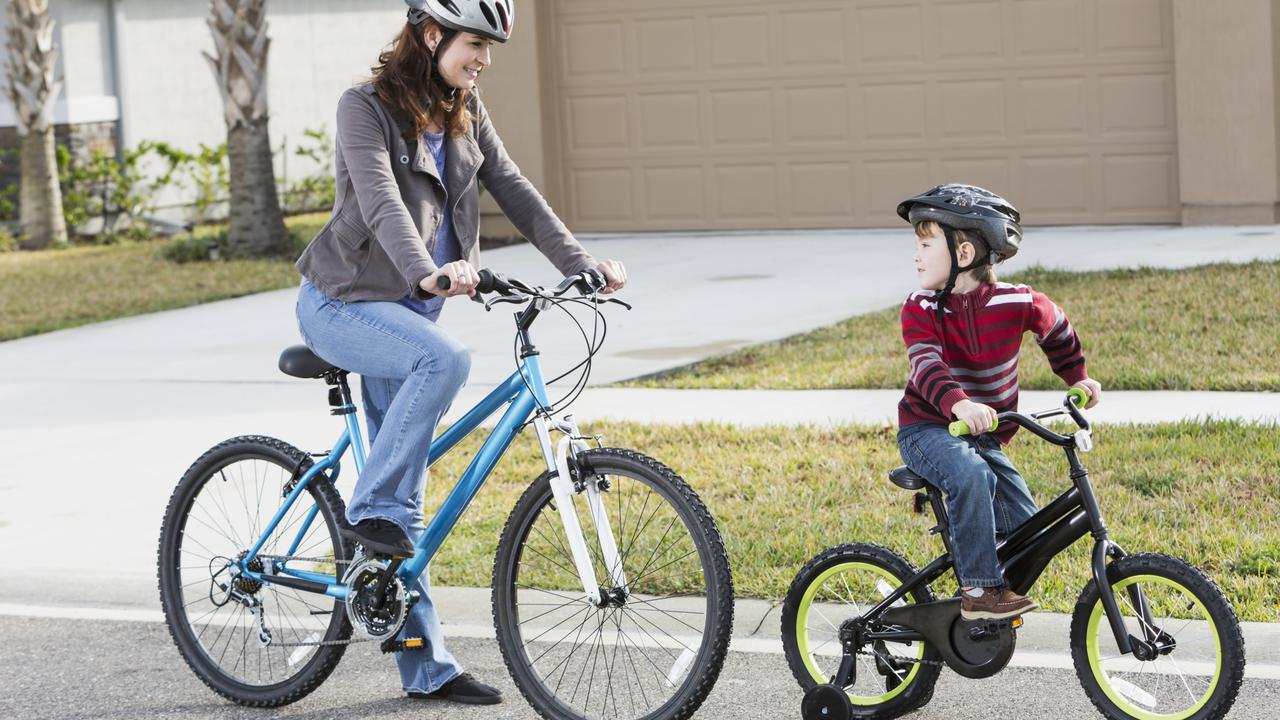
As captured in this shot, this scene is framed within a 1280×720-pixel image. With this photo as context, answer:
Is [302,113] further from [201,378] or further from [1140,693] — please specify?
[1140,693]

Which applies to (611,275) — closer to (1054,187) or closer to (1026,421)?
(1026,421)

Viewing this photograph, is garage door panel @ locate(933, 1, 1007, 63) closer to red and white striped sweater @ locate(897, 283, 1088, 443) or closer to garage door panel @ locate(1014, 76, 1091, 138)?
garage door panel @ locate(1014, 76, 1091, 138)

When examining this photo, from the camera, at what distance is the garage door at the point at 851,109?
1534 centimetres

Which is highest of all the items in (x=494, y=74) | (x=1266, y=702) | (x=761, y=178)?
(x=494, y=74)

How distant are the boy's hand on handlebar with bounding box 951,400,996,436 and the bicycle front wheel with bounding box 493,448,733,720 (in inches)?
24.1

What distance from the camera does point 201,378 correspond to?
1012 cm

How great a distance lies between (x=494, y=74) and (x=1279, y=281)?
878 cm

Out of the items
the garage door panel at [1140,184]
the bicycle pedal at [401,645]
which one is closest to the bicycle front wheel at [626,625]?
the bicycle pedal at [401,645]

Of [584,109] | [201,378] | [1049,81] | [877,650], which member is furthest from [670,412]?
[584,109]

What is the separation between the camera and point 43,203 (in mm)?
19281

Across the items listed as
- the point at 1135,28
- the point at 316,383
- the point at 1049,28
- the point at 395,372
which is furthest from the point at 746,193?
the point at 395,372

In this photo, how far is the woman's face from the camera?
4449 mm

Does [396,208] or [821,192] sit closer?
[396,208]

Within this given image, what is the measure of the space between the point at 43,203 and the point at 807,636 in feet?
54.0
